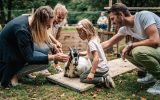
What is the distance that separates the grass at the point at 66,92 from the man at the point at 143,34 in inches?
10.1

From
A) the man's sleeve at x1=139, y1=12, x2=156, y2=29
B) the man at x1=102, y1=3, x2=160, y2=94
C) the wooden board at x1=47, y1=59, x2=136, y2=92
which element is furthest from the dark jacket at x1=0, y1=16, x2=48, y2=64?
the man's sleeve at x1=139, y1=12, x2=156, y2=29

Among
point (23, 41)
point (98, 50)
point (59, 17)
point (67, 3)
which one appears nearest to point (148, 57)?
point (98, 50)

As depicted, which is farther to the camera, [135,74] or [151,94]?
[135,74]

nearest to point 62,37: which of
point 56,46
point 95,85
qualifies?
point 56,46

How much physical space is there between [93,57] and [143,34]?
0.77m

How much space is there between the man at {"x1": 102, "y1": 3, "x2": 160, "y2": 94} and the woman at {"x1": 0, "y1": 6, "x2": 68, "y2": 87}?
901 mm

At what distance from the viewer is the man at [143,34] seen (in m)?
4.41

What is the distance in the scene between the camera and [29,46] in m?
4.45

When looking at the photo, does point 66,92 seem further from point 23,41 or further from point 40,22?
point 40,22

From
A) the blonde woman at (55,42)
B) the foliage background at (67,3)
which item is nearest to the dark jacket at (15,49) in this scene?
the blonde woman at (55,42)

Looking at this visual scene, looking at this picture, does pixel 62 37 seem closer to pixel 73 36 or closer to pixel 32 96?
pixel 73 36

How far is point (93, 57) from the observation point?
15.4 feet

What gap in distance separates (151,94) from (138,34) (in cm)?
85

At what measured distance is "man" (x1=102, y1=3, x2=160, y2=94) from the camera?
4.41m
